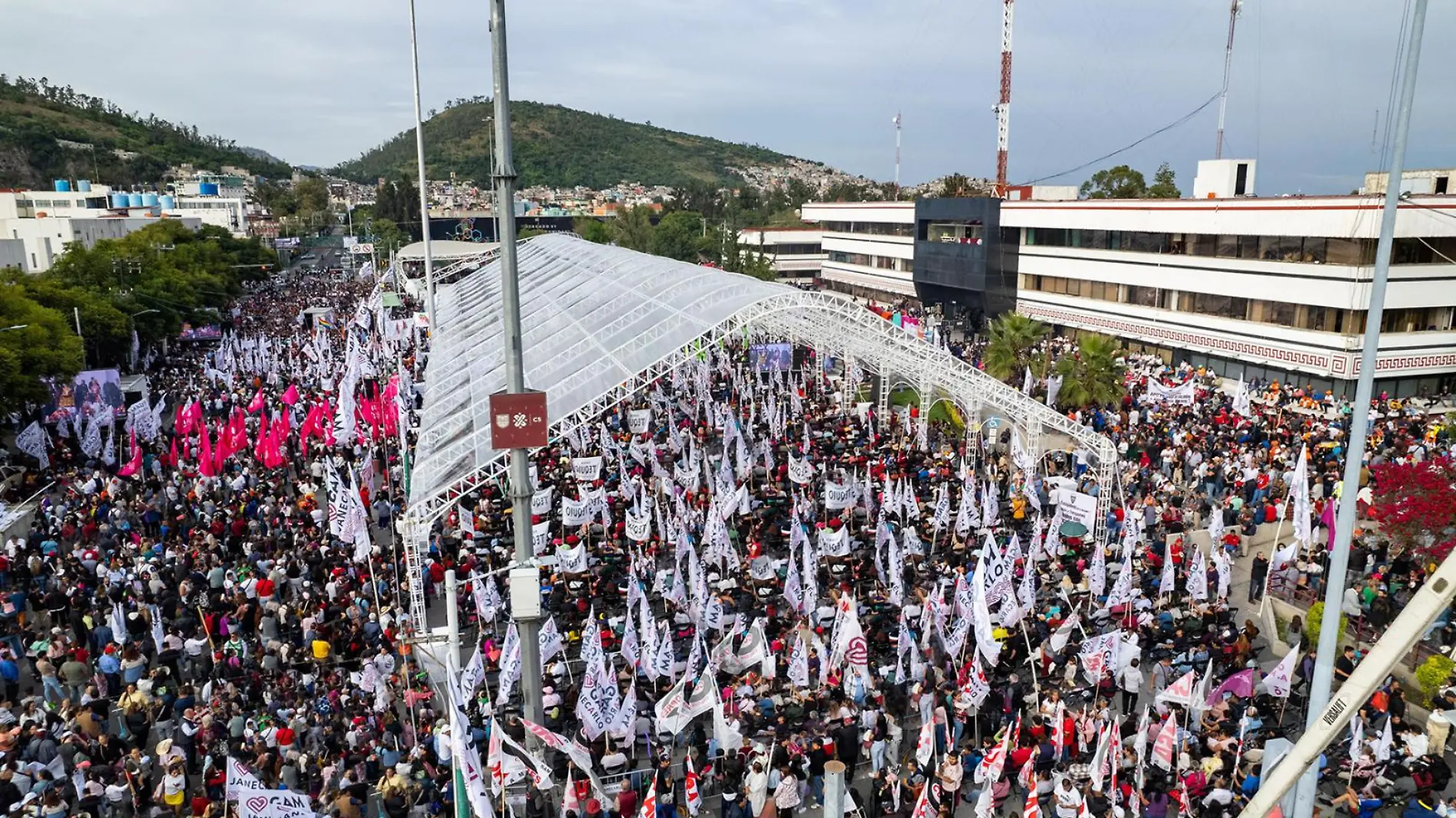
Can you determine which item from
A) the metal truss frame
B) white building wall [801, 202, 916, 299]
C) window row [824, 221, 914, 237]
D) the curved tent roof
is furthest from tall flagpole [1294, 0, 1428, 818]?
window row [824, 221, 914, 237]

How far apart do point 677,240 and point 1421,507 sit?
242 feet

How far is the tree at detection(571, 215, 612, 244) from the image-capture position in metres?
94.8

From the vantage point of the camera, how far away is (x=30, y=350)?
1151 inches

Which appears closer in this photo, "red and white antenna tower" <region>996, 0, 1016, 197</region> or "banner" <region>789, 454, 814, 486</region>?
"banner" <region>789, 454, 814, 486</region>

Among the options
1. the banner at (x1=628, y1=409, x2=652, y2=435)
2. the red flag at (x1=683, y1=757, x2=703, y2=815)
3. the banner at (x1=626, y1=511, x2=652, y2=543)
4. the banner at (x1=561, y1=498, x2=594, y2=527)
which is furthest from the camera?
the banner at (x1=628, y1=409, x2=652, y2=435)

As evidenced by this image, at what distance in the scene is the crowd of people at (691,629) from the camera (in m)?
11.6

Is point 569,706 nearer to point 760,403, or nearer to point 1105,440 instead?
point 1105,440

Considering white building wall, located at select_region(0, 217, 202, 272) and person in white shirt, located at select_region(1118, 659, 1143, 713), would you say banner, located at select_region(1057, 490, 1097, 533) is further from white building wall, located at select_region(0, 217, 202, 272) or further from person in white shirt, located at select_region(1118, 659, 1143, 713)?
white building wall, located at select_region(0, 217, 202, 272)

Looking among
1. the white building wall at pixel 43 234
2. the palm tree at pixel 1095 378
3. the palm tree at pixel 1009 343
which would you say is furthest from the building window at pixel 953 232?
the white building wall at pixel 43 234

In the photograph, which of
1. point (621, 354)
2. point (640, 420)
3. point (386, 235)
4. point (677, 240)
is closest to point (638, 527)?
point (621, 354)

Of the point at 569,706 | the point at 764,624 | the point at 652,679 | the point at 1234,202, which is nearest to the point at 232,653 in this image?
the point at 569,706

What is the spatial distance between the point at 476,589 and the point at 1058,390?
66.7 feet

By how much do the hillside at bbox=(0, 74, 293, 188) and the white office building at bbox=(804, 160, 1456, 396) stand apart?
121 m

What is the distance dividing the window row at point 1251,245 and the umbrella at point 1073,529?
17.1 metres
